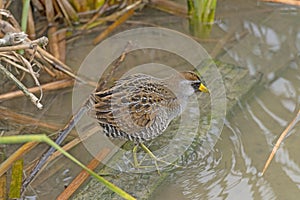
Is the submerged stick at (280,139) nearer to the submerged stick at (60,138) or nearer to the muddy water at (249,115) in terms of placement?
the muddy water at (249,115)

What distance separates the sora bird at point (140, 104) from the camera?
2.85 m

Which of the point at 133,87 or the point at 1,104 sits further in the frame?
the point at 1,104

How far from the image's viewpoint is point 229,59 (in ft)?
12.4

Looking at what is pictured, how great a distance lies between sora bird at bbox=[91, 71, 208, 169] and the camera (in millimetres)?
2854

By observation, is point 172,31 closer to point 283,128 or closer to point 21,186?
point 283,128

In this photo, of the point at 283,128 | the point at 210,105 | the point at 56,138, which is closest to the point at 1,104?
the point at 56,138

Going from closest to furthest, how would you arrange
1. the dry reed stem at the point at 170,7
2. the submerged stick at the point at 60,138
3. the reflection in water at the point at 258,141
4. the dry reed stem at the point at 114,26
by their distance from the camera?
1. the submerged stick at the point at 60,138
2. the reflection in water at the point at 258,141
3. the dry reed stem at the point at 114,26
4. the dry reed stem at the point at 170,7

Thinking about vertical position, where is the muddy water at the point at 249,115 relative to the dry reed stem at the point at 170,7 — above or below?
below

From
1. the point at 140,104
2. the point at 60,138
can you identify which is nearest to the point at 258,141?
the point at 140,104

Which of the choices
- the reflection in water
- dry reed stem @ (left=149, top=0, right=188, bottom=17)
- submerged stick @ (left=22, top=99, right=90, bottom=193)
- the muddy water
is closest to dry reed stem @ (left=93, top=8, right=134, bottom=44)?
the muddy water

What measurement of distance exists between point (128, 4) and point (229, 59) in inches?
35.5

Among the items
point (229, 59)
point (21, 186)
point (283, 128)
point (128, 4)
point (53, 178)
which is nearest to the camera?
point (21, 186)

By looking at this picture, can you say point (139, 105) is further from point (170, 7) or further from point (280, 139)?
point (170, 7)

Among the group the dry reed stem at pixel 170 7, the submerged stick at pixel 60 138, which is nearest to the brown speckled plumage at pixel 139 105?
the submerged stick at pixel 60 138
